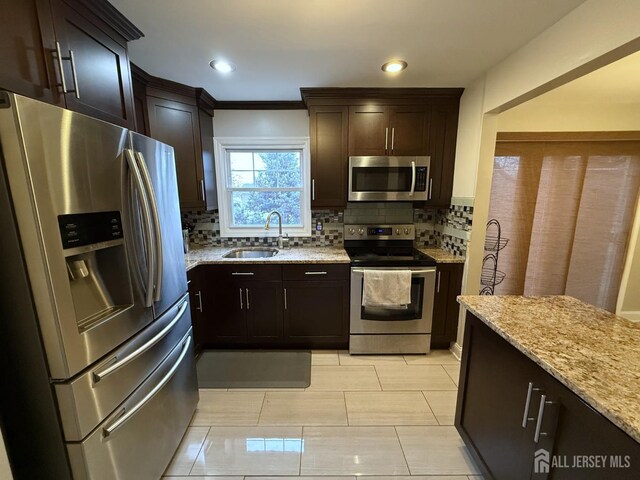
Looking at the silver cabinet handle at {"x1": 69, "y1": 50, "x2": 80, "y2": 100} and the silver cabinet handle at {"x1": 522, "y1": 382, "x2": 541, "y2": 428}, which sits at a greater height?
the silver cabinet handle at {"x1": 69, "y1": 50, "x2": 80, "y2": 100}

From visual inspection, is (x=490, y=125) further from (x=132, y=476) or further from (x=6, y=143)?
(x=132, y=476)

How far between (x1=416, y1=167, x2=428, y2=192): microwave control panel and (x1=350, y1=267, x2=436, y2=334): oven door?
82 cm

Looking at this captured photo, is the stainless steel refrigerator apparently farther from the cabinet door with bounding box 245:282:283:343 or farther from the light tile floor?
the cabinet door with bounding box 245:282:283:343

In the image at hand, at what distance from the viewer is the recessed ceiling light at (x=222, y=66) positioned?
1841 mm

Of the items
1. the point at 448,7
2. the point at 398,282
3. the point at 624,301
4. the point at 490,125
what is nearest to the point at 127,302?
the point at 398,282

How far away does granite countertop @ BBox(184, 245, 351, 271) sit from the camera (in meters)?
2.31

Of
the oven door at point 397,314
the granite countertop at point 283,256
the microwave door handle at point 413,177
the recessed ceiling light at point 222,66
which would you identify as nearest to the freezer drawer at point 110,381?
the granite countertop at point 283,256

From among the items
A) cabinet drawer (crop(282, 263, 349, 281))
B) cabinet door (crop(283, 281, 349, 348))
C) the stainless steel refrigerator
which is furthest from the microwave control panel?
the stainless steel refrigerator

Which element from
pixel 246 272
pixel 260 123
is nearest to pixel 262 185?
pixel 260 123

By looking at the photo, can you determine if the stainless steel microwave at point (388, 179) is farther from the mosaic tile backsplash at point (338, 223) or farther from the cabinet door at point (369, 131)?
the mosaic tile backsplash at point (338, 223)

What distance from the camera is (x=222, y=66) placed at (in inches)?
A: 74.5

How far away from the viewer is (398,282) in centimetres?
226

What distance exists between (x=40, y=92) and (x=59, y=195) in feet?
1.70

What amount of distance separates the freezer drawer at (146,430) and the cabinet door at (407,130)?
230 centimetres
